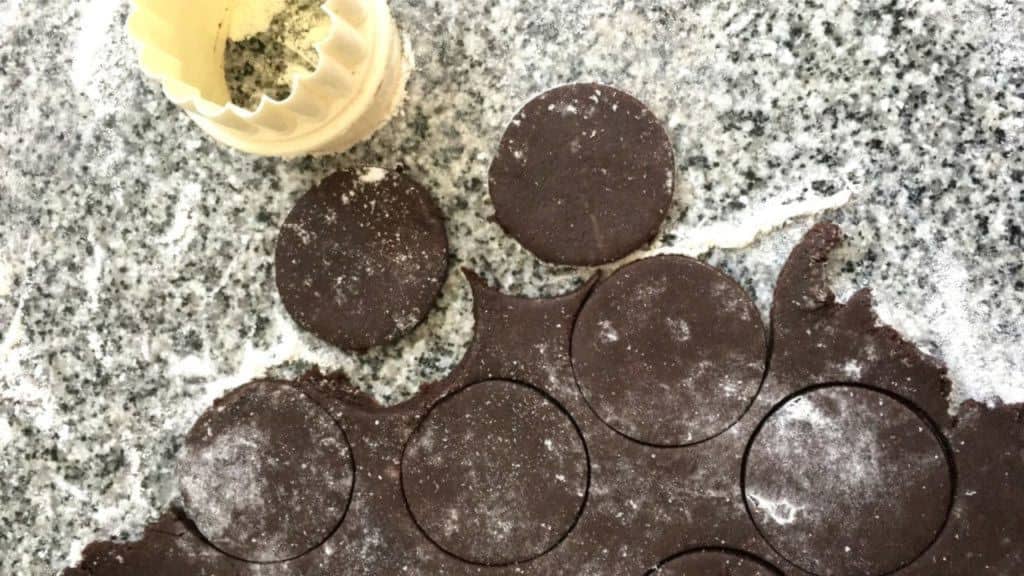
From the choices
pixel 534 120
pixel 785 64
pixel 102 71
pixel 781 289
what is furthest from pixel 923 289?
pixel 102 71

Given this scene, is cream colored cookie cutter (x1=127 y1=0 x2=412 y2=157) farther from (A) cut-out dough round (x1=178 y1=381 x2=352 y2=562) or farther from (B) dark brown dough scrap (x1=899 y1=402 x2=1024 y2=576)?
(B) dark brown dough scrap (x1=899 y1=402 x2=1024 y2=576)

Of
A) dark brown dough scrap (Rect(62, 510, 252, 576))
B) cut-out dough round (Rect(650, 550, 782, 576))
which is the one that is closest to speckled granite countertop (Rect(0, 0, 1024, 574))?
dark brown dough scrap (Rect(62, 510, 252, 576))

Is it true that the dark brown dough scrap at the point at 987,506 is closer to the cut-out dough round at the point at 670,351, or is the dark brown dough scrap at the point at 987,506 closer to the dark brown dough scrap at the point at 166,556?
the cut-out dough round at the point at 670,351

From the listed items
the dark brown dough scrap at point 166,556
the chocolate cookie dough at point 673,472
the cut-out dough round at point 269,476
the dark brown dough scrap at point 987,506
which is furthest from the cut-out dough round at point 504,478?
the dark brown dough scrap at point 987,506

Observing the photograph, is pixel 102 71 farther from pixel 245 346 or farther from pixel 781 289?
pixel 781 289

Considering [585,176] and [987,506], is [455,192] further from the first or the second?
[987,506]
